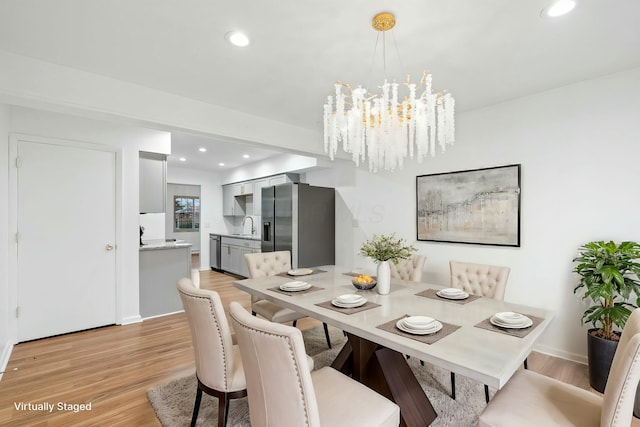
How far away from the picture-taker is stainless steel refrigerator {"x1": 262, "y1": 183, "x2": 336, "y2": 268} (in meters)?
4.75

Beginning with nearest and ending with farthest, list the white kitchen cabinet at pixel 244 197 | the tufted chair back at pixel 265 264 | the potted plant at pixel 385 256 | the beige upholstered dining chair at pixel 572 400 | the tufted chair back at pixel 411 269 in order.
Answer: the beige upholstered dining chair at pixel 572 400 → the potted plant at pixel 385 256 → the tufted chair back at pixel 411 269 → the tufted chair back at pixel 265 264 → the white kitchen cabinet at pixel 244 197

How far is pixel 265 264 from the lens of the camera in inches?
125

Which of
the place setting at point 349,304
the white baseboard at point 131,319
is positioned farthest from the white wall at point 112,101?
the white baseboard at point 131,319

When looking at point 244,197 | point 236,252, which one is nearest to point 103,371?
point 236,252

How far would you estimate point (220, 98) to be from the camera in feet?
10.1

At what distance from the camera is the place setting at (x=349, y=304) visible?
1.82m

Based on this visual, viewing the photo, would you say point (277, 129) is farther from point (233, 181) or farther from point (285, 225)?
point (233, 181)

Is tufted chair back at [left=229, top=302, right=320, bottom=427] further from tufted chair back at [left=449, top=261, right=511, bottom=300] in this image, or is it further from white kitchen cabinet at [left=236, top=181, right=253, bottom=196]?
white kitchen cabinet at [left=236, top=181, right=253, bottom=196]

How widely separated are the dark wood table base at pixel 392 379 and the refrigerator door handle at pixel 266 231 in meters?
3.54

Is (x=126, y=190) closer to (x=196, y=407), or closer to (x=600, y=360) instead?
(x=196, y=407)

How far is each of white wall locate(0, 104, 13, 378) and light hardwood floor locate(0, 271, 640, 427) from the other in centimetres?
15

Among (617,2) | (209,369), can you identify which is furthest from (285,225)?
(617,2)

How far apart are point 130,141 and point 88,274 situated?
161cm

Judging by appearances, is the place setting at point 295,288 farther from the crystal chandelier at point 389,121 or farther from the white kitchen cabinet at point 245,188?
the white kitchen cabinet at point 245,188
